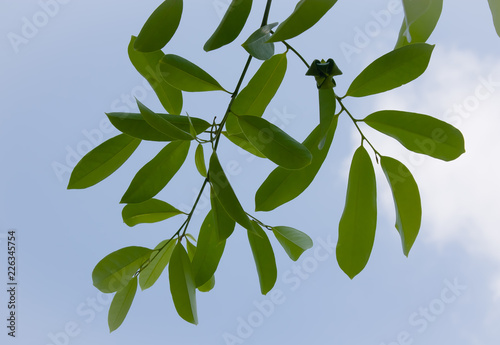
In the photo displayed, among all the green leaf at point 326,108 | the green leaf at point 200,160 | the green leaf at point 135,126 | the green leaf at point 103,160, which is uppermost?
the green leaf at point 103,160

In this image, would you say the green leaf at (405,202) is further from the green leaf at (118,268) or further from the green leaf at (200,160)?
the green leaf at (118,268)

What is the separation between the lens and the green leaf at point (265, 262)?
90cm

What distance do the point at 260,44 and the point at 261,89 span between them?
0.64 feet

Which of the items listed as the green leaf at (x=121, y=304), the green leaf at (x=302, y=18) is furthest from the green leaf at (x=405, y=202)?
the green leaf at (x=121, y=304)

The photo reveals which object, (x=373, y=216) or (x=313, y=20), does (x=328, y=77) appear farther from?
(x=373, y=216)

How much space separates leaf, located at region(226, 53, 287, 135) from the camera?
84 cm

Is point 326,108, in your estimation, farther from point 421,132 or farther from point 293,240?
point 293,240

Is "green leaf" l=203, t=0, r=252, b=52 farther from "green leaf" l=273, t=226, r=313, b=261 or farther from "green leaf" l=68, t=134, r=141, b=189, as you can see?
"green leaf" l=273, t=226, r=313, b=261

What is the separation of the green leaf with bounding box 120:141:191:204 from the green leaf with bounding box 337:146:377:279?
0.92 ft

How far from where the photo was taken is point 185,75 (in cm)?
78

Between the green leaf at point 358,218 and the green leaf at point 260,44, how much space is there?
224mm

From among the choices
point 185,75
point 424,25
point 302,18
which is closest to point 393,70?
point 424,25

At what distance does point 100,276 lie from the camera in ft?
2.96

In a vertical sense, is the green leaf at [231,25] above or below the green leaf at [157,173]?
above
